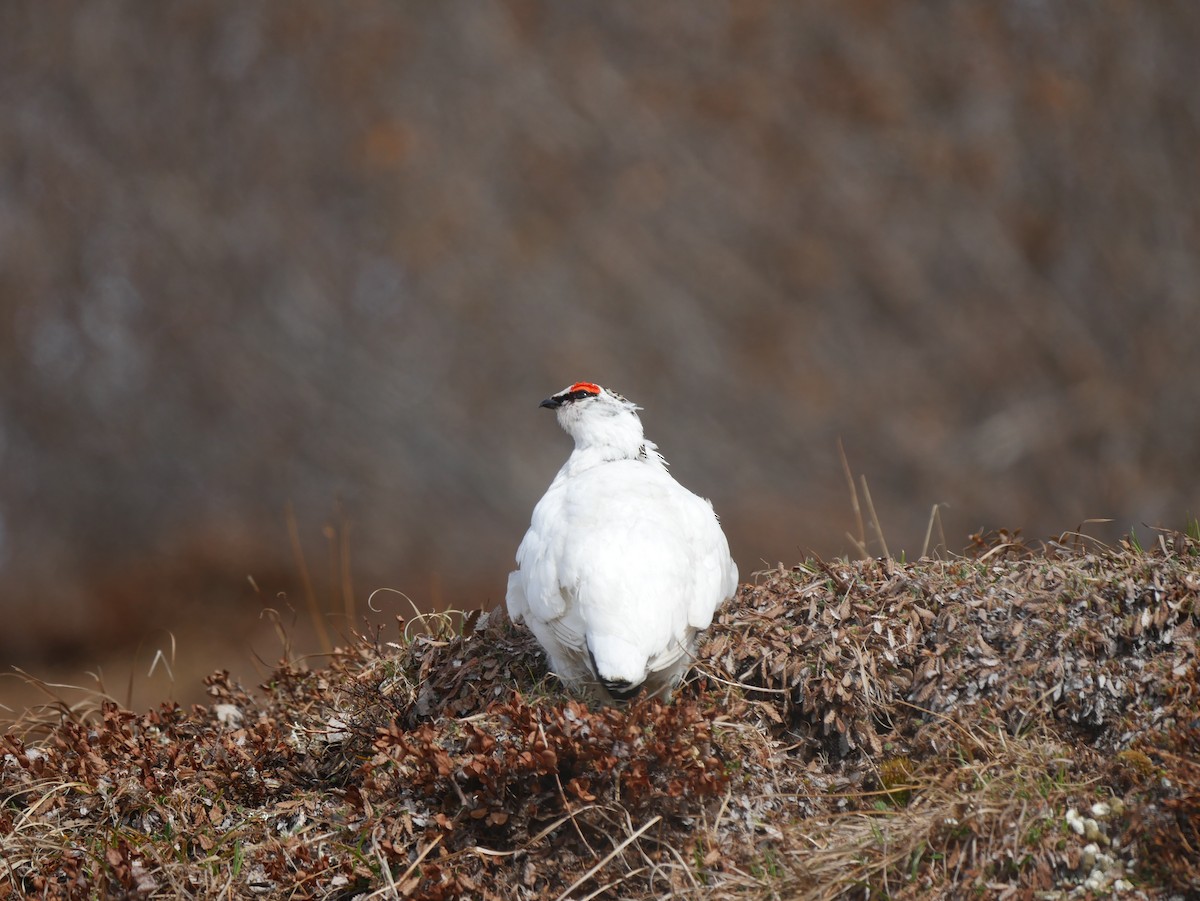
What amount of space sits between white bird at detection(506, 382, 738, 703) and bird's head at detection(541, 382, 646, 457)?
0.43 meters

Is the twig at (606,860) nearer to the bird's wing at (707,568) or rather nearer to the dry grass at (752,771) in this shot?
the dry grass at (752,771)

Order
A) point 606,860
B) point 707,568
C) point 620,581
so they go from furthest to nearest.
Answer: point 707,568 → point 620,581 → point 606,860

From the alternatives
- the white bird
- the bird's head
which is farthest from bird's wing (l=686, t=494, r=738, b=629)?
the bird's head

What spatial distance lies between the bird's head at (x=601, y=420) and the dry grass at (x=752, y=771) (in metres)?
0.93

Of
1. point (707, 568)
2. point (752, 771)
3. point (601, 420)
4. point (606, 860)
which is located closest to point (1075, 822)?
point (752, 771)

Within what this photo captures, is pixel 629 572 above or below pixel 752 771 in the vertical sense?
above

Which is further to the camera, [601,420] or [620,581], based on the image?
[601,420]

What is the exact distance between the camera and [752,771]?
11.3ft

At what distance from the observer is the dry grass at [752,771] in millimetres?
2977

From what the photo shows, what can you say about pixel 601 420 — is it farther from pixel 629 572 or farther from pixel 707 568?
pixel 629 572

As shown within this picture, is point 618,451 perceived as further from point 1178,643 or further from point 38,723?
point 38,723

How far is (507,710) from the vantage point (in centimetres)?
338

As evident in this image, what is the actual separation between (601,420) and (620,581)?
4.30ft

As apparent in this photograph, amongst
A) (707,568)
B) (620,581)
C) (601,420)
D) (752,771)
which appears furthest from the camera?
(601,420)
